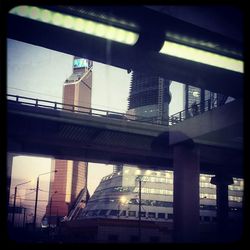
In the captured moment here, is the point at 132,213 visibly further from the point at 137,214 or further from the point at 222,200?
the point at 222,200

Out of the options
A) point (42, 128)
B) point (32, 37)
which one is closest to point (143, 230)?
point (42, 128)

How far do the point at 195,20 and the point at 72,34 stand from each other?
4.31 meters

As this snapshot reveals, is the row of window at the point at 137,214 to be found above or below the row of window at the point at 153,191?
below

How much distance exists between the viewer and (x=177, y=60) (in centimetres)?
1341

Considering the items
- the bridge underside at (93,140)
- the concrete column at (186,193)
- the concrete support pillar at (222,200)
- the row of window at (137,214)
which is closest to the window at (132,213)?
the row of window at (137,214)

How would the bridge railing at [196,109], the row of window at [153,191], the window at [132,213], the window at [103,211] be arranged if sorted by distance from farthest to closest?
the row of window at [153,191] < the window at [103,211] < the window at [132,213] < the bridge railing at [196,109]

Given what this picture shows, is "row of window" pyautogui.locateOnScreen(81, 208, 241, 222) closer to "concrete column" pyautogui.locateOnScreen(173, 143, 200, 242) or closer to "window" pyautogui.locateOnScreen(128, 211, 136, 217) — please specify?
"window" pyautogui.locateOnScreen(128, 211, 136, 217)

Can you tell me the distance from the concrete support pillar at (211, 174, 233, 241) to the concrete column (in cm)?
1164

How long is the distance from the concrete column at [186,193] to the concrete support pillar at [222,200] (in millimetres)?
11636

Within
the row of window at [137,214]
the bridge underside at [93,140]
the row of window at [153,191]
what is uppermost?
the bridge underside at [93,140]

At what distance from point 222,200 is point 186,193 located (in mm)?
15630

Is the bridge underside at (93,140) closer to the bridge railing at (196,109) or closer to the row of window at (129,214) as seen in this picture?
the bridge railing at (196,109)

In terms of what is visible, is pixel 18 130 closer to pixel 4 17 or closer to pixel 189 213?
pixel 189 213

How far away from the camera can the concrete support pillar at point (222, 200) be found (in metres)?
36.4
